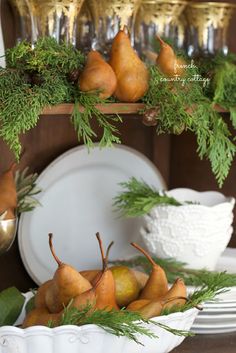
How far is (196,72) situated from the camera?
1.12 meters

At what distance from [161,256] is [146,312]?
25 centimetres

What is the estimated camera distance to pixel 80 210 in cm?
132

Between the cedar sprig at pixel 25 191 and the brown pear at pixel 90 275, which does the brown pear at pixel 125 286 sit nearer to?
the brown pear at pixel 90 275

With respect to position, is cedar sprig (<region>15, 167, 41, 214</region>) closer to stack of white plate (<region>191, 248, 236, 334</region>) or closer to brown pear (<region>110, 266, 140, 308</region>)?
brown pear (<region>110, 266, 140, 308</region>)

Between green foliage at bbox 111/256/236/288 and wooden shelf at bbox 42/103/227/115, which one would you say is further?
green foliage at bbox 111/256/236/288

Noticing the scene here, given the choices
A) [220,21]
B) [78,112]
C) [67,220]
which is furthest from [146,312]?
[220,21]

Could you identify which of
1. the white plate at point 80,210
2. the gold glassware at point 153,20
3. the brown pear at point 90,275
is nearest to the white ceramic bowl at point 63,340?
the brown pear at point 90,275

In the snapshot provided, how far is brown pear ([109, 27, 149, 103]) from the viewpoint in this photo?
1.02 m

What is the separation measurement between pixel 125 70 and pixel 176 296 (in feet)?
0.92

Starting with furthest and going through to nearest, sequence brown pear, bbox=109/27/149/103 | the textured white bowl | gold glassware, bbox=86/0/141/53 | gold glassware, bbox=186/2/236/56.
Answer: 1. gold glassware, bbox=186/2/236/56
2. gold glassware, bbox=86/0/141/53
3. brown pear, bbox=109/27/149/103
4. the textured white bowl

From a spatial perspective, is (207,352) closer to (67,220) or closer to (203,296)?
(203,296)

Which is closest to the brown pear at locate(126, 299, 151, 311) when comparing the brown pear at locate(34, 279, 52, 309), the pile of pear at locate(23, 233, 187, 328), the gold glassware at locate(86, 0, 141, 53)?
the pile of pear at locate(23, 233, 187, 328)

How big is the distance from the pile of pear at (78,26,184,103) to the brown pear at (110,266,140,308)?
22 cm

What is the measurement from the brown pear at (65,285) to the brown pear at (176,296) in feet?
0.30
